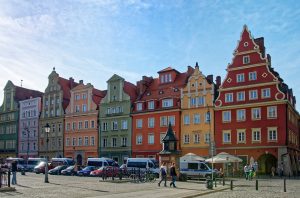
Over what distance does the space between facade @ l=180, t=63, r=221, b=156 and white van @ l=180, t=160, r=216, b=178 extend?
14.2 meters

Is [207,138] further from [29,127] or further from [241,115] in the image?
[29,127]

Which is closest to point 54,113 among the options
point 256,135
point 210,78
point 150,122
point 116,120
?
point 116,120

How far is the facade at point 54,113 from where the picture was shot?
7731cm

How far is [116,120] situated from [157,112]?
8.63 meters

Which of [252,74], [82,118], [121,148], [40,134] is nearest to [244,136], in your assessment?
[252,74]

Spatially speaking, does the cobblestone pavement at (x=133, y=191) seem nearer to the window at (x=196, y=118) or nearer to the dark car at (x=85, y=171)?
the dark car at (x=85, y=171)

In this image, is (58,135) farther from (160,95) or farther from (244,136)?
(244,136)

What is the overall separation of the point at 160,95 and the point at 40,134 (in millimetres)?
28638

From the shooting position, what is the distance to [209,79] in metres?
60.7

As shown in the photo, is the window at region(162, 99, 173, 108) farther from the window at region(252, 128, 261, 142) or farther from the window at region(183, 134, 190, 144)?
the window at region(252, 128, 261, 142)

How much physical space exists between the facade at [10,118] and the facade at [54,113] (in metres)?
8.16

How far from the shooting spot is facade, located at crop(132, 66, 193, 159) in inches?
2470

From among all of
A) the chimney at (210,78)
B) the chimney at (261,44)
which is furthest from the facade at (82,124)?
the chimney at (261,44)

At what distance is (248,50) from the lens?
5588 cm
